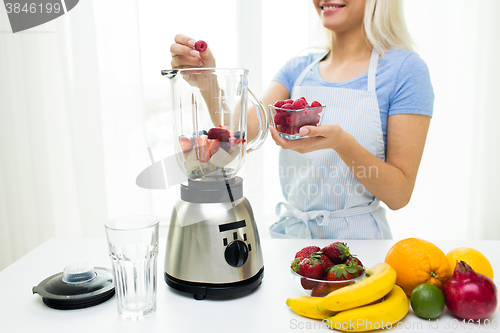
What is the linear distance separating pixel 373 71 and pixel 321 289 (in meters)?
0.83

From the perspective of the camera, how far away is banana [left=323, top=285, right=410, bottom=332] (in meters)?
0.64

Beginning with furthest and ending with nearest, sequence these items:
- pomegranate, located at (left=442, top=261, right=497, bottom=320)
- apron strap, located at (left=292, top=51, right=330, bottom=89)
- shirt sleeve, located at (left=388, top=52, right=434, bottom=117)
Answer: apron strap, located at (left=292, top=51, right=330, bottom=89)
shirt sleeve, located at (left=388, top=52, right=434, bottom=117)
pomegranate, located at (left=442, top=261, right=497, bottom=320)

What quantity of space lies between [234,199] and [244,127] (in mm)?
163

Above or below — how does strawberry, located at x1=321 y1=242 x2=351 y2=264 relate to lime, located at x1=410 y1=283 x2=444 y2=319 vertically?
above

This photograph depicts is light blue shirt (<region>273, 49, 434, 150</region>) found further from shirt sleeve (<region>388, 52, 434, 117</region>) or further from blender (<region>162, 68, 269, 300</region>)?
blender (<region>162, 68, 269, 300</region>)

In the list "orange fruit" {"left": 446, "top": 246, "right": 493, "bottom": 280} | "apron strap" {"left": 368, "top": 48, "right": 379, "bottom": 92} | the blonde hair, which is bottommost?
"orange fruit" {"left": 446, "top": 246, "right": 493, "bottom": 280}

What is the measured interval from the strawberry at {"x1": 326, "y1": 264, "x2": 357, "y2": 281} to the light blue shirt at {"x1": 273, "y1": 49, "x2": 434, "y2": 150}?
2.24 feet

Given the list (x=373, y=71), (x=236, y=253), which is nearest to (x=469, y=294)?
(x=236, y=253)

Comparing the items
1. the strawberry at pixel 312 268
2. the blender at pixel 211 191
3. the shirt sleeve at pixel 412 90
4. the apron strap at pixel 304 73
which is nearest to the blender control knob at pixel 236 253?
the blender at pixel 211 191

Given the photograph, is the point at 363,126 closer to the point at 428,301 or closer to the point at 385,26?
the point at 385,26

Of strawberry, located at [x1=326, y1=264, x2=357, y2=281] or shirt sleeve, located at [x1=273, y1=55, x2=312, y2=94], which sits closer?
strawberry, located at [x1=326, y1=264, x2=357, y2=281]

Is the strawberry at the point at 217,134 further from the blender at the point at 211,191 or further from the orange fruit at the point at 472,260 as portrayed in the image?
the orange fruit at the point at 472,260

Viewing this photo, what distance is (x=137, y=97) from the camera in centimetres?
206

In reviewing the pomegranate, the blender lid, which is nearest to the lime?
the pomegranate
